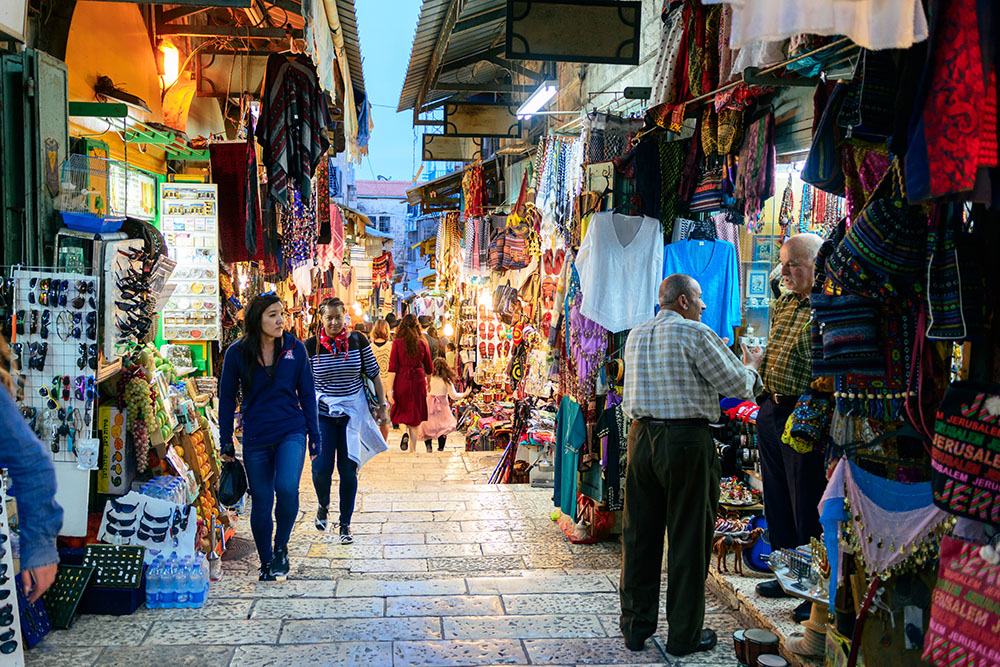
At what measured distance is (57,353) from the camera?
4.48 m

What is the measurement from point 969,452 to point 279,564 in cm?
432

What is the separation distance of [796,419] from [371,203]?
4989cm

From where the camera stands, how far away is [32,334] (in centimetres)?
443

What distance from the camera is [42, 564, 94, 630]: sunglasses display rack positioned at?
175 inches

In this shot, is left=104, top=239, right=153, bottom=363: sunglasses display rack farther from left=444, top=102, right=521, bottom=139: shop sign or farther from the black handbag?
left=444, top=102, right=521, bottom=139: shop sign

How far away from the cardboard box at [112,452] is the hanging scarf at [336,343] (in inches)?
70.9

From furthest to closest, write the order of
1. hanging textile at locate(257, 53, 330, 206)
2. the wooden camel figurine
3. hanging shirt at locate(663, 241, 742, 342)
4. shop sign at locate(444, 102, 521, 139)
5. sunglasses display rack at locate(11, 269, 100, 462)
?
shop sign at locate(444, 102, 521, 139)
hanging textile at locate(257, 53, 330, 206)
hanging shirt at locate(663, 241, 742, 342)
the wooden camel figurine
sunglasses display rack at locate(11, 269, 100, 462)

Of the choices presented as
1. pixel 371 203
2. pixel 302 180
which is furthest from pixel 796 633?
pixel 371 203

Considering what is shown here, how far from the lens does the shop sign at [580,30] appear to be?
5.77 m

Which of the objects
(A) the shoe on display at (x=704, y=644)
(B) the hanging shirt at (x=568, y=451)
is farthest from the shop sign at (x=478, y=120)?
(A) the shoe on display at (x=704, y=644)

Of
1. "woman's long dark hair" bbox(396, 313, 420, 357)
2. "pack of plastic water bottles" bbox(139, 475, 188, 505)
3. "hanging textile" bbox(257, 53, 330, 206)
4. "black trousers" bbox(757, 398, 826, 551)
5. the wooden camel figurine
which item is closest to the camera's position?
"black trousers" bbox(757, 398, 826, 551)

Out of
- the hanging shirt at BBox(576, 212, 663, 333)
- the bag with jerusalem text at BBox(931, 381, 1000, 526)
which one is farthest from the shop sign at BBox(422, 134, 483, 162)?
the bag with jerusalem text at BBox(931, 381, 1000, 526)

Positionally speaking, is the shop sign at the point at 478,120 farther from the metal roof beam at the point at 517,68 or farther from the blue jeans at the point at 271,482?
the blue jeans at the point at 271,482

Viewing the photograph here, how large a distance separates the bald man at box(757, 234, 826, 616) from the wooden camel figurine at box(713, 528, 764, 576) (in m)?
0.64
